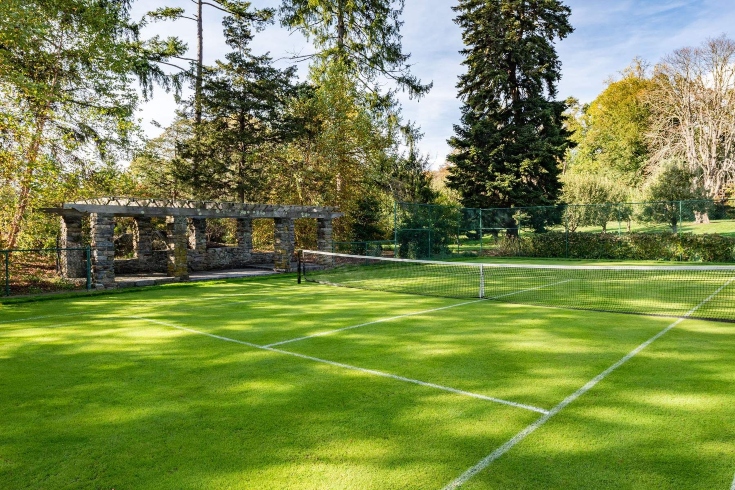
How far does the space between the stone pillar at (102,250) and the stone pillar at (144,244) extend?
4.57 metres

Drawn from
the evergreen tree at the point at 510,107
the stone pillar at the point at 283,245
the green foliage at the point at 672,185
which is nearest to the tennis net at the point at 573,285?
the stone pillar at the point at 283,245

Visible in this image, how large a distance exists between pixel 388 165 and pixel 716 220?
77.6ft

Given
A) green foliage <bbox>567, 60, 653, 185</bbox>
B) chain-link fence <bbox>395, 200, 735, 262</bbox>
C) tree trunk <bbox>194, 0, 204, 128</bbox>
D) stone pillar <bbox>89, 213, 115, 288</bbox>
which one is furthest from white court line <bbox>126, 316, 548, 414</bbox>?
green foliage <bbox>567, 60, 653, 185</bbox>

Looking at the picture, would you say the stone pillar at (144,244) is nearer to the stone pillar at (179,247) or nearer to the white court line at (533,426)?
the stone pillar at (179,247)

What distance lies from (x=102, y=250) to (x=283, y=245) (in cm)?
710

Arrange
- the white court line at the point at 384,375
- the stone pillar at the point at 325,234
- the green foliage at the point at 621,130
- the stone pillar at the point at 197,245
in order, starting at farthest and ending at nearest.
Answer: the green foliage at the point at 621,130, the stone pillar at the point at 325,234, the stone pillar at the point at 197,245, the white court line at the point at 384,375

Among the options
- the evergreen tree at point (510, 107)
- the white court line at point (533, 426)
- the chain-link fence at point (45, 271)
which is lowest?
the white court line at point (533, 426)

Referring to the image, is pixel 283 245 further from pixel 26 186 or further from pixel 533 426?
pixel 533 426

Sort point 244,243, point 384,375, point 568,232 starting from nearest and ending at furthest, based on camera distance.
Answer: point 384,375
point 244,243
point 568,232

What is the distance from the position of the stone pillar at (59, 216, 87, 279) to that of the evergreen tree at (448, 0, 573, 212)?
22335 millimetres

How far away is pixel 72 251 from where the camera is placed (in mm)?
16906

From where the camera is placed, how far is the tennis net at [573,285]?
33.0ft

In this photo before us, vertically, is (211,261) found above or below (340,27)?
below

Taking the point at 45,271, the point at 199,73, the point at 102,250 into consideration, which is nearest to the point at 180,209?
the point at 102,250
